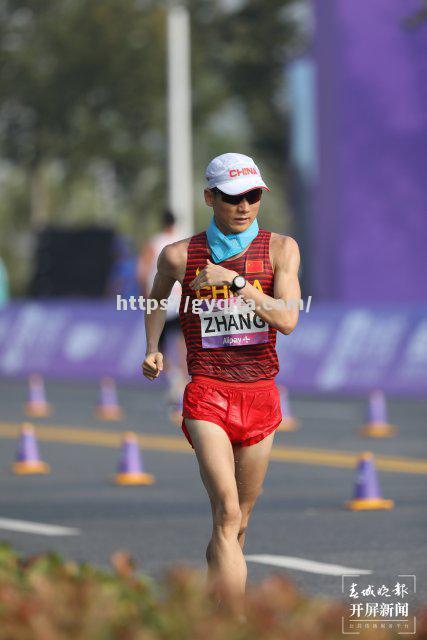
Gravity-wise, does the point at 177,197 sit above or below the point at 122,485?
above

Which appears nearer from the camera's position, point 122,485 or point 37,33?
point 122,485

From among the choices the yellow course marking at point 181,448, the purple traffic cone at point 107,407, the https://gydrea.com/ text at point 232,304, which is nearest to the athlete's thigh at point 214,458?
the https://gydrea.com/ text at point 232,304

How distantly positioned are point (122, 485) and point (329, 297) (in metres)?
20.4

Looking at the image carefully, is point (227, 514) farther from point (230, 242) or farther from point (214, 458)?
point (230, 242)

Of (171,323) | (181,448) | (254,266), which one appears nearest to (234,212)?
(254,266)

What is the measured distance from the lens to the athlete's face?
6945mm

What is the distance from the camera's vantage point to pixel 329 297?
33.3m

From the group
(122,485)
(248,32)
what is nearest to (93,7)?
(248,32)

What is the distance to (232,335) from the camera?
702cm

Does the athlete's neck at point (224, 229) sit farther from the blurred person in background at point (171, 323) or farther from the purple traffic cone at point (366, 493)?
the blurred person in background at point (171, 323)

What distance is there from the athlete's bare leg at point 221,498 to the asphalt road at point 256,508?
1.42 meters

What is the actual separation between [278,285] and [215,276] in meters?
0.30

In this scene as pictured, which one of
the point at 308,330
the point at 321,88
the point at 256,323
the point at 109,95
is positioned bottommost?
the point at 256,323

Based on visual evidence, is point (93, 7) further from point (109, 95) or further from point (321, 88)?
point (321, 88)
